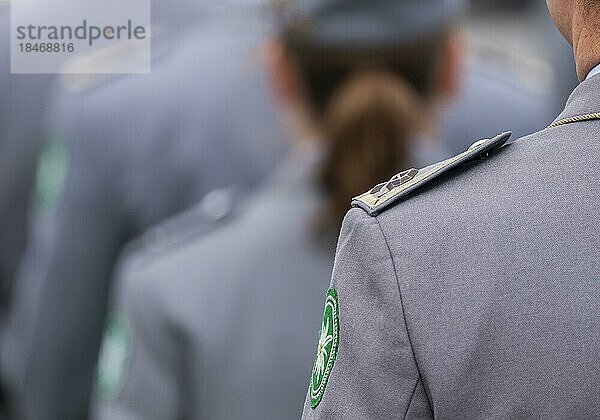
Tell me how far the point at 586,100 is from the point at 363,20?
1.24 metres

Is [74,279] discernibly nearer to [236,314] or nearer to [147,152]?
[147,152]

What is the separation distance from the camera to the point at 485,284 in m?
1.17

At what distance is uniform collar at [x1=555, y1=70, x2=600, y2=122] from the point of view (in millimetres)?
1254

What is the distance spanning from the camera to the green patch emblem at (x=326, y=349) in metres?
1.28

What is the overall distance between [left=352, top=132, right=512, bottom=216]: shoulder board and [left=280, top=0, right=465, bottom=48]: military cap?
106cm

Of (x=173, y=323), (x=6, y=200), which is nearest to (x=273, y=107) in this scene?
(x=173, y=323)

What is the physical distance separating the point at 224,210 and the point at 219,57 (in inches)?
35.7

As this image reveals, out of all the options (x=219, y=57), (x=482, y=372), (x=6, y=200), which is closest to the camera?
(x=482, y=372)

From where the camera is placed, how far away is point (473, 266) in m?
1.18

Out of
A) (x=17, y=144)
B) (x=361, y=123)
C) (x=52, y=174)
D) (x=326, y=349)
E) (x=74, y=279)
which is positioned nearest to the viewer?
(x=326, y=349)

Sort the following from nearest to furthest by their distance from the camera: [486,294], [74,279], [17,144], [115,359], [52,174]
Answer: [486,294] → [115,359] → [74,279] → [52,174] → [17,144]

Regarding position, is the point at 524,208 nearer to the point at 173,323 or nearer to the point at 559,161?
the point at 559,161

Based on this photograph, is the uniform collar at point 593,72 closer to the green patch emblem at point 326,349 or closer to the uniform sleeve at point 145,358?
the green patch emblem at point 326,349

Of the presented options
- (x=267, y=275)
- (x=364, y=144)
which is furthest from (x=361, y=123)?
(x=267, y=275)
